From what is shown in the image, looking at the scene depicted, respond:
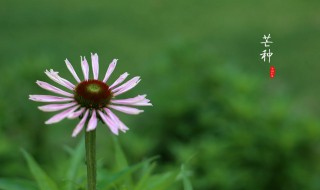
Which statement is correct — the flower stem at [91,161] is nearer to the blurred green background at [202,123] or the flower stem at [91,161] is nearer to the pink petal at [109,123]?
the pink petal at [109,123]

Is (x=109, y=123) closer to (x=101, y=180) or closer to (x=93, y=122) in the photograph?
(x=93, y=122)

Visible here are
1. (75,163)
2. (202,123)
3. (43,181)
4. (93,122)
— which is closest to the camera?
(93,122)

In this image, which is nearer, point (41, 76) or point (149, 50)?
point (41, 76)

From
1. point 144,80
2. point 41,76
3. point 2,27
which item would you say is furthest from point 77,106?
point 2,27

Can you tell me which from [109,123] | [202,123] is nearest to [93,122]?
[109,123]

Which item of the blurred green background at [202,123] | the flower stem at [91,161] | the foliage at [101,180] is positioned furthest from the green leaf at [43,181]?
the blurred green background at [202,123]

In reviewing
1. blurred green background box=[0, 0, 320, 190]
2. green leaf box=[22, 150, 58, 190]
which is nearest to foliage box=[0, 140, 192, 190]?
green leaf box=[22, 150, 58, 190]

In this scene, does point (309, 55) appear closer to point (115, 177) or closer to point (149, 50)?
point (149, 50)

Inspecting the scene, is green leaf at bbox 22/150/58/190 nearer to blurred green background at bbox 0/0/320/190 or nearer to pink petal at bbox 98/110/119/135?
pink petal at bbox 98/110/119/135

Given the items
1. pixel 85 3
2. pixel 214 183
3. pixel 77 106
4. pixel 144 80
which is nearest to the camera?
pixel 77 106

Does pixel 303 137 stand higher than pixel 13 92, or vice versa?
pixel 13 92
